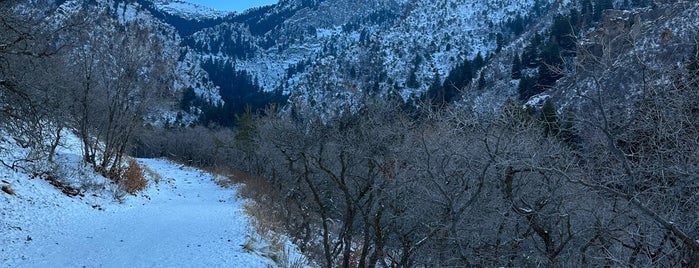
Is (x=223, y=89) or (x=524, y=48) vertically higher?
(x=524, y=48)

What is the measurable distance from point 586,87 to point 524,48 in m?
84.7

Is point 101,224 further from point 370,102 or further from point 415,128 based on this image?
point 415,128

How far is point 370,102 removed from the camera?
42.5 ft

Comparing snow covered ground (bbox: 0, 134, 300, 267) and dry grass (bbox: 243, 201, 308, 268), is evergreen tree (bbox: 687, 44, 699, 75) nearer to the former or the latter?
dry grass (bbox: 243, 201, 308, 268)

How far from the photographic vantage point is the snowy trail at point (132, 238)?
9734mm

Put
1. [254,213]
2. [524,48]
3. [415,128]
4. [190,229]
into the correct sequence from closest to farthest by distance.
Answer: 1. [415,128]
2. [190,229]
3. [254,213]
4. [524,48]

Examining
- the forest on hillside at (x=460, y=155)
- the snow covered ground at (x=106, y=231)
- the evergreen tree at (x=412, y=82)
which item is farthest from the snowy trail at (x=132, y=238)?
the evergreen tree at (x=412, y=82)

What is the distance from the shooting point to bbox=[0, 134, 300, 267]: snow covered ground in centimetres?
986

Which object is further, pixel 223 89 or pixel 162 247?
pixel 223 89

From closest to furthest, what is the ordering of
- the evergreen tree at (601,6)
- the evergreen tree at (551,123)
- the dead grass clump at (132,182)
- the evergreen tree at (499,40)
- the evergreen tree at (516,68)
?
the evergreen tree at (551,123)
the dead grass clump at (132,182)
the evergreen tree at (516,68)
the evergreen tree at (601,6)
the evergreen tree at (499,40)

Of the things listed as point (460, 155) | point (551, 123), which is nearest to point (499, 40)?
point (551, 123)

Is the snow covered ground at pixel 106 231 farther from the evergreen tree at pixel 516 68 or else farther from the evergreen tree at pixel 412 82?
the evergreen tree at pixel 412 82

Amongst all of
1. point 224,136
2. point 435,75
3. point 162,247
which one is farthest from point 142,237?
point 435,75

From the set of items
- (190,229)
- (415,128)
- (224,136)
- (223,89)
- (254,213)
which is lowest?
(223,89)
